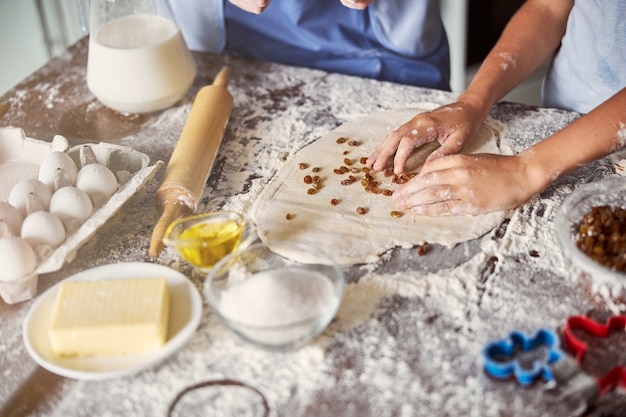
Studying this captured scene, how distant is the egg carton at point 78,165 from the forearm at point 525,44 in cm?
77

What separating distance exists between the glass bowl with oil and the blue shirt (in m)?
0.75

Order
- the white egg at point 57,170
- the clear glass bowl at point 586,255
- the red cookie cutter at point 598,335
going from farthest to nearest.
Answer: the white egg at point 57,170 → the clear glass bowl at point 586,255 → the red cookie cutter at point 598,335

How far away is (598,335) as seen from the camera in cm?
104

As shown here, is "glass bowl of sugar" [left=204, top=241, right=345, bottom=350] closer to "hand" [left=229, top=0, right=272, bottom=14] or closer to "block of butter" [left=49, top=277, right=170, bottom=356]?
"block of butter" [left=49, top=277, right=170, bottom=356]

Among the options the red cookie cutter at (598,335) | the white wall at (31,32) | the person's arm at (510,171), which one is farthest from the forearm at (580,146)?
the white wall at (31,32)

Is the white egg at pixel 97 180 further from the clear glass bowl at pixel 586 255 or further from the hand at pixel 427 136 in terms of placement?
the clear glass bowl at pixel 586 255

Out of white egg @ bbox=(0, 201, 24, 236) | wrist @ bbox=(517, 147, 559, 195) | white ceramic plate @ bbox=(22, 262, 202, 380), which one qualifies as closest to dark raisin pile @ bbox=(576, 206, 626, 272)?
wrist @ bbox=(517, 147, 559, 195)

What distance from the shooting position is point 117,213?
1.28 metres

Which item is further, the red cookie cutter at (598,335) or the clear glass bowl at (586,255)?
the clear glass bowl at (586,255)

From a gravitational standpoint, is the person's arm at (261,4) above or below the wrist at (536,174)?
above

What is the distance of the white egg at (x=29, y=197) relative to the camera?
4.00ft

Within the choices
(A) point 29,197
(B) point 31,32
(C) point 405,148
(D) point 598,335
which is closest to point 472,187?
(C) point 405,148

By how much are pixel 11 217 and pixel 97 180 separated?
16cm

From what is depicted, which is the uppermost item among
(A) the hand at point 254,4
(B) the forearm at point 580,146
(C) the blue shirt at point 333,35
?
(A) the hand at point 254,4
